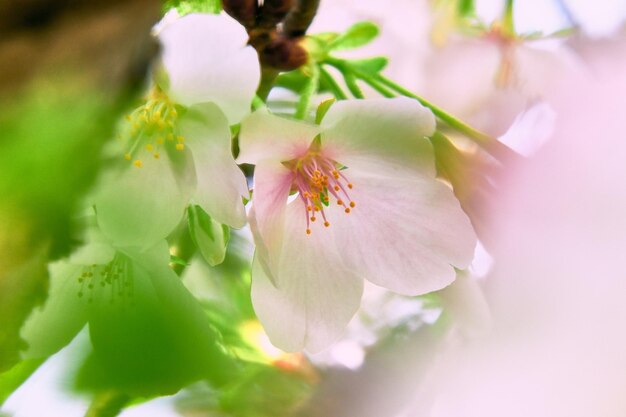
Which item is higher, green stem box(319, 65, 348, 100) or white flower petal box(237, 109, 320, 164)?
white flower petal box(237, 109, 320, 164)

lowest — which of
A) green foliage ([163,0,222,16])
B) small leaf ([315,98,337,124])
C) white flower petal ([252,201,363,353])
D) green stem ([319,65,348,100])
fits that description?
white flower petal ([252,201,363,353])

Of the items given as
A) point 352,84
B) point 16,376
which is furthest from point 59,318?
point 352,84

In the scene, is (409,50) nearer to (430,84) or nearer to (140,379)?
(430,84)

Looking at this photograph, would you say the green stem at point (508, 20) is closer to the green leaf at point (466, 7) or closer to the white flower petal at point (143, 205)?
the green leaf at point (466, 7)

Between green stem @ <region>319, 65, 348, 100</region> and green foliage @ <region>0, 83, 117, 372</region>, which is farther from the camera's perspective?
green stem @ <region>319, 65, 348, 100</region>

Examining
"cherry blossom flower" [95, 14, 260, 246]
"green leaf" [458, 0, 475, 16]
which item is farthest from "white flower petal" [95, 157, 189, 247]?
"green leaf" [458, 0, 475, 16]

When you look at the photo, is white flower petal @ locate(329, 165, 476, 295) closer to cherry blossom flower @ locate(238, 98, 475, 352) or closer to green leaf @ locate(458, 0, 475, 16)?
cherry blossom flower @ locate(238, 98, 475, 352)

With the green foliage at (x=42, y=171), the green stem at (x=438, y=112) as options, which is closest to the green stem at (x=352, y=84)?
the green stem at (x=438, y=112)
